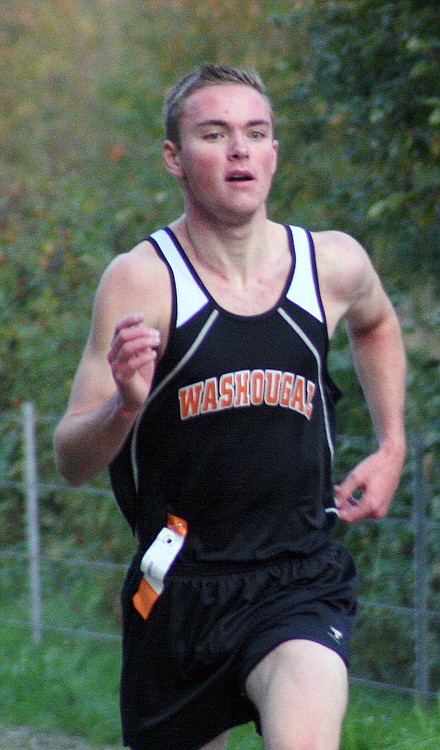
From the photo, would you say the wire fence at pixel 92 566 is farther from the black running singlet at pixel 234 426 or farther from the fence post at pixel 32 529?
the black running singlet at pixel 234 426

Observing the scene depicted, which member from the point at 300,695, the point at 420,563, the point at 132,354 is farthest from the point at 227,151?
the point at 420,563

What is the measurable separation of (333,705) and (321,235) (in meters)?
1.25

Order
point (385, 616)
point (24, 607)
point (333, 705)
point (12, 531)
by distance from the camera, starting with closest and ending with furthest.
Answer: point (333, 705)
point (385, 616)
point (24, 607)
point (12, 531)

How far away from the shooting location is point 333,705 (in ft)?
9.11

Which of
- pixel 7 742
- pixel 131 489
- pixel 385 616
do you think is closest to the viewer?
pixel 131 489

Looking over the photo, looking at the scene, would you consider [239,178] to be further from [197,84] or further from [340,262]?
[340,262]

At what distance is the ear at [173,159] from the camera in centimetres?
322

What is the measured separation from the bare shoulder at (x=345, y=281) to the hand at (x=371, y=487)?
39cm

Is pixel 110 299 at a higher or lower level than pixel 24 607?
higher

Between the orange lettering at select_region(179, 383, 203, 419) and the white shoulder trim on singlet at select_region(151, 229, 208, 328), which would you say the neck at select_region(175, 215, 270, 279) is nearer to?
the white shoulder trim on singlet at select_region(151, 229, 208, 328)

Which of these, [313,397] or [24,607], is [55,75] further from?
[313,397]

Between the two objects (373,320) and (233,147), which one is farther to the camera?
(373,320)

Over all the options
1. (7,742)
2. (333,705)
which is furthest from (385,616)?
(333,705)

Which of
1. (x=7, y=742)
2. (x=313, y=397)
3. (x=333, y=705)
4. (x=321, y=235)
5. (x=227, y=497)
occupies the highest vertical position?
(x=321, y=235)
